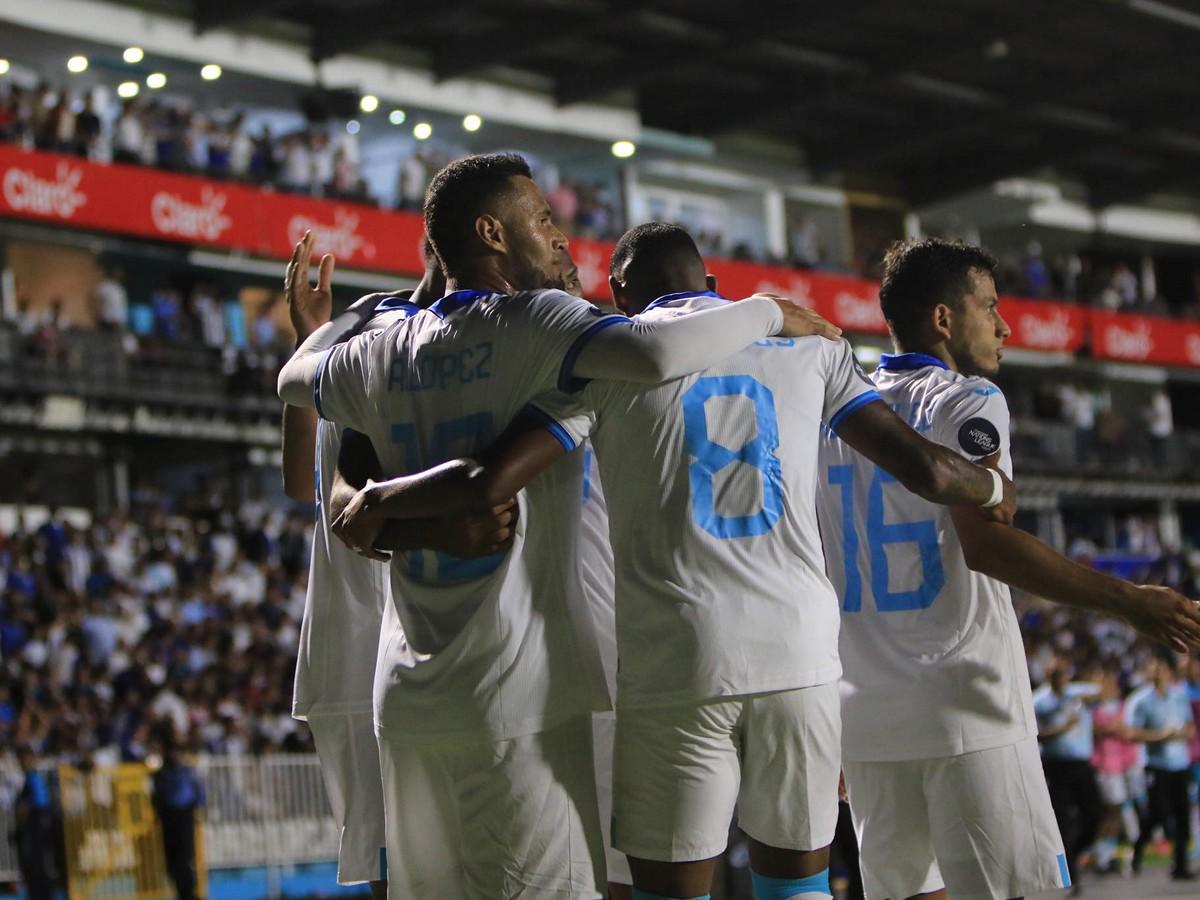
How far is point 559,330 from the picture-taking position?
387cm

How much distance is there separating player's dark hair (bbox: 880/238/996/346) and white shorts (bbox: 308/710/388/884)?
185 centimetres

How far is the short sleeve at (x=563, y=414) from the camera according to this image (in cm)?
388

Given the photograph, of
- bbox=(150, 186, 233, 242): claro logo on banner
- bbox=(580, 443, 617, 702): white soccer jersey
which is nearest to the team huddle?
bbox=(580, 443, 617, 702): white soccer jersey

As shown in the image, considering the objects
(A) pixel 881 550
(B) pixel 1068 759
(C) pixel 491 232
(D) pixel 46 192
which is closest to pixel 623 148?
(D) pixel 46 192

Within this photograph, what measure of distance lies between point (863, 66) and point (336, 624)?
95.4 feet

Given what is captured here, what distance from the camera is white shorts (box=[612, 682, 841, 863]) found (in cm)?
398

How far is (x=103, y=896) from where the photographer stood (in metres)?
13.4

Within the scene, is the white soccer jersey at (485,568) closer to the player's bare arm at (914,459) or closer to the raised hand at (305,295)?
the player's bare arm at (914,459)

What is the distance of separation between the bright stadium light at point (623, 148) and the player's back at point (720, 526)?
29266 millimetres

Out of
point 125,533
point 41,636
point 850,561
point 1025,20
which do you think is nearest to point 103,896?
point 41,636

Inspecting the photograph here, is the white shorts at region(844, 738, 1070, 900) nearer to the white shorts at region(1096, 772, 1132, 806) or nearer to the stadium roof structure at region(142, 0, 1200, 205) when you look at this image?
the white shorts at region(1096, 772, 1132, 806)

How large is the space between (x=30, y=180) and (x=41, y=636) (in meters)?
8.82

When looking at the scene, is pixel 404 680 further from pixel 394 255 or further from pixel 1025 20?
pixel 1025 20

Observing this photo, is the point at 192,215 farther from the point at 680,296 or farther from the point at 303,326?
the point at 680,296
